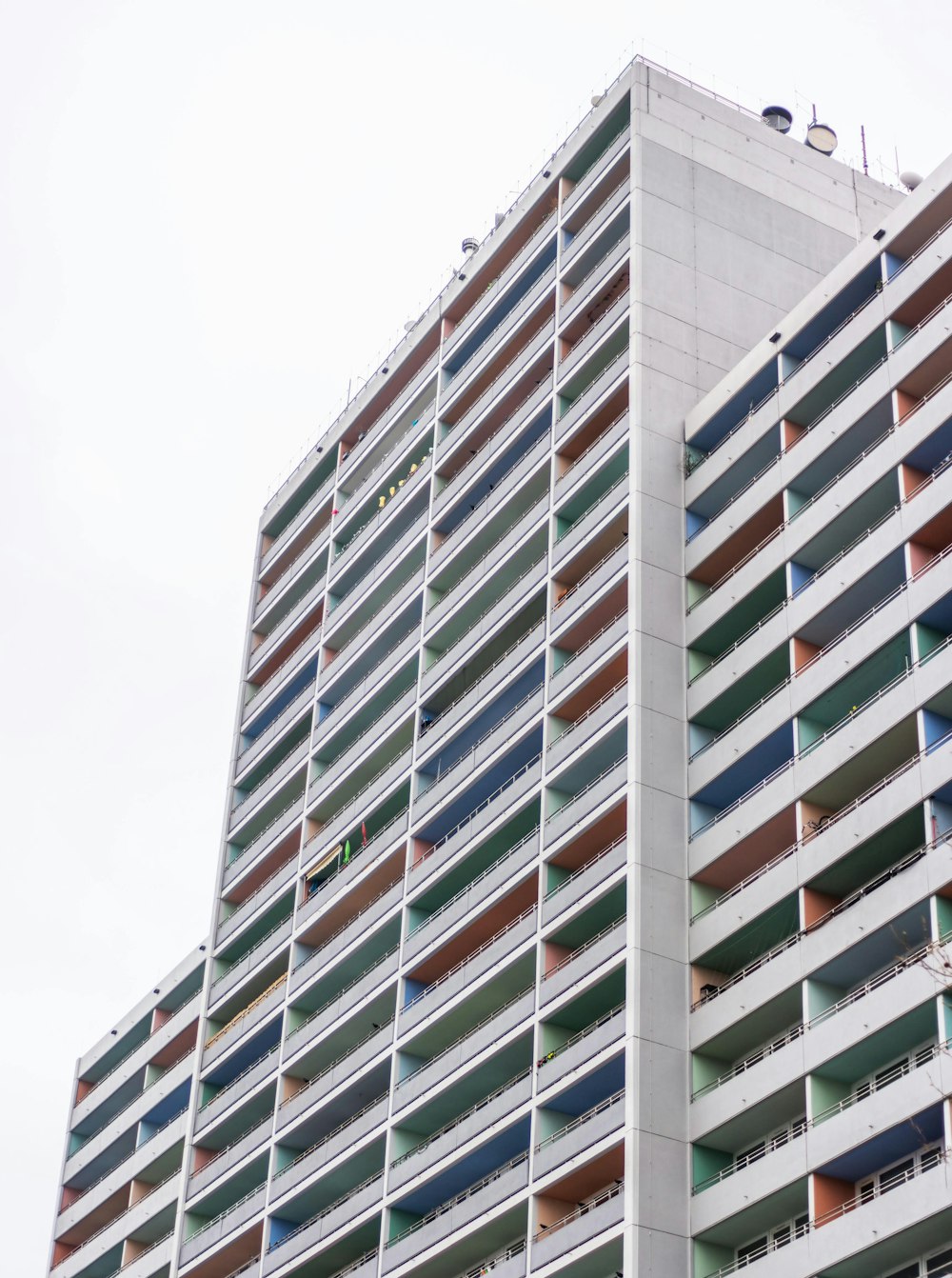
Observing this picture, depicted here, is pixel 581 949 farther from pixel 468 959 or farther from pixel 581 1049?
pixel 468 959

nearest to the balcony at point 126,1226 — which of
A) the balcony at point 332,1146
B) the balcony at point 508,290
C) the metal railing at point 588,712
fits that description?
the balcony at point 332,1146

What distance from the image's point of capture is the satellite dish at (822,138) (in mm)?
84000

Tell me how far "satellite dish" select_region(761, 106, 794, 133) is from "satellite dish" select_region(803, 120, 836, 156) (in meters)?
1.05

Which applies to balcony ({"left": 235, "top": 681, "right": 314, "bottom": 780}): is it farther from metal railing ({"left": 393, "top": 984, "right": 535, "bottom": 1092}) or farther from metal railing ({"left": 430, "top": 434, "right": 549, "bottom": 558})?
metal railing ({"left": 393, "top": 984, "right": 535, "bottom": 1092})

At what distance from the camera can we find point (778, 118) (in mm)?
83438

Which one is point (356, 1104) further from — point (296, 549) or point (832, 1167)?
point (296, 549)

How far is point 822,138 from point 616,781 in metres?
32.6

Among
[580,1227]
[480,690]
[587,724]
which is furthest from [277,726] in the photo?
[580,1227]

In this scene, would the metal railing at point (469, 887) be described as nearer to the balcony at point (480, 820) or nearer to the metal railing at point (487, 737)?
the balcony at point (480, 820)

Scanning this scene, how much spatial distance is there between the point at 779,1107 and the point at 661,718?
13.6 m

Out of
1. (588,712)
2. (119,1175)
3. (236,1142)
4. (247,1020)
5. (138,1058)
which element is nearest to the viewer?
(588,712)

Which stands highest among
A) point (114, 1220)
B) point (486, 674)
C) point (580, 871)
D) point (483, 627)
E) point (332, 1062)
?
point (483, 627)

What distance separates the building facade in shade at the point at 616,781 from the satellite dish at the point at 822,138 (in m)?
1.98

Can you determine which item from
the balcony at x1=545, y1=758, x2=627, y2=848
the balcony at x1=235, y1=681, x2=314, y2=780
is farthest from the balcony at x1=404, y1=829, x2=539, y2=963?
the balcony at x1=235, y1=681, x2=314, y2=780
